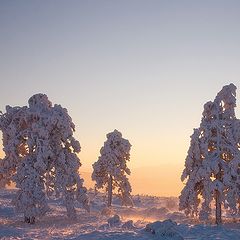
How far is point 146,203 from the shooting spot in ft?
222

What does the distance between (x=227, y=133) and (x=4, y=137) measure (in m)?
18.5

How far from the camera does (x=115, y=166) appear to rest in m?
51.5

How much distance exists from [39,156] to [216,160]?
14.1m

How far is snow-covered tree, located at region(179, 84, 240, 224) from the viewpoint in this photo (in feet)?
101

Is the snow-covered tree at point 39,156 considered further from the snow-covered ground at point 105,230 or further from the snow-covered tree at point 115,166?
the snow-covered tree at point 115,166

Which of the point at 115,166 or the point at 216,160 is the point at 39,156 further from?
the point at 115,166

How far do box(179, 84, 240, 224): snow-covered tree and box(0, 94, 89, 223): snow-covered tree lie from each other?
377 inches

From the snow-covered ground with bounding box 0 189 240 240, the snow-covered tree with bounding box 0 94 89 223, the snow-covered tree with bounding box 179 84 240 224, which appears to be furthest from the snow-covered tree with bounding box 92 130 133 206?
the snow-covered tree with bounding box 179 84 240 224

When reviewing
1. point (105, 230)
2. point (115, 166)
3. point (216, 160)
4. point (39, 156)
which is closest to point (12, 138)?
point (39, 156)

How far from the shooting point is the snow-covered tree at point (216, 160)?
30859mm

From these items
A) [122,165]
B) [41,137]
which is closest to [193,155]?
[41,137]

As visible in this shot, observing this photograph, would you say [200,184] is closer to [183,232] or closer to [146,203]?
[183,232]

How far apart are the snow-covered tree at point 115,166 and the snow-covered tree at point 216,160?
19466 mm

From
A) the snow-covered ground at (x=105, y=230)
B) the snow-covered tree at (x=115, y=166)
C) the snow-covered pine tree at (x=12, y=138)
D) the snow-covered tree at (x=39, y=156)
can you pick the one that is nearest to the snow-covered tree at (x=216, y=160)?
the snow-covered ground at (x=105, y=230)
